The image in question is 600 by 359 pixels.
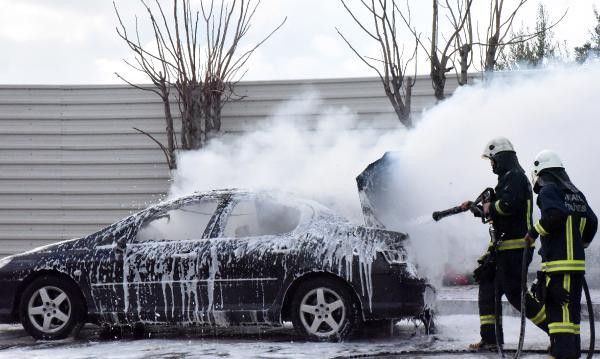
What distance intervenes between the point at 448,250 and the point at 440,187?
84 centimetres

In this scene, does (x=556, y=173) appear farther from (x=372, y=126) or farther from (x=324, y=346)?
(x=372, y=126)

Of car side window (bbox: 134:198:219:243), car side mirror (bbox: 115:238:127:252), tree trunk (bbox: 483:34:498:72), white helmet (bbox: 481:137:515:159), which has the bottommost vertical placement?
car side mirror (bbox: 115:238:127:252)

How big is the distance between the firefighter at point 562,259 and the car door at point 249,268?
237 cm

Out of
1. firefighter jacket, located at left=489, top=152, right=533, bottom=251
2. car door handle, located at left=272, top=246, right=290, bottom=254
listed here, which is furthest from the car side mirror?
firefighter jacket, located at left=489, top=152, right=533, bottom=251

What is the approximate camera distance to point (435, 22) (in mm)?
13945

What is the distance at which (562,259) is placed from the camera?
6613 millimetres

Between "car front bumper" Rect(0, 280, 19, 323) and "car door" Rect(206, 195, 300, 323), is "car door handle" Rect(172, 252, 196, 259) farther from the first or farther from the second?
"car front bumper" Rect(0, 280, 19, 323)

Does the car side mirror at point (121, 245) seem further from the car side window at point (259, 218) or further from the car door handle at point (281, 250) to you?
the car door handle at point (281, 250)

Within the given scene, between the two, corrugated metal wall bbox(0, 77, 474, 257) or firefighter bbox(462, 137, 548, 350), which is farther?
corrugated metal wall bbox(0, 77, 474, 257)

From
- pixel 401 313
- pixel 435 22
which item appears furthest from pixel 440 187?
pixel 435 22

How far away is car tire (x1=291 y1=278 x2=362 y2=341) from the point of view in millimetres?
7887

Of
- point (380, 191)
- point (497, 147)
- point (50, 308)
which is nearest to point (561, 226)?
point (497, 147)

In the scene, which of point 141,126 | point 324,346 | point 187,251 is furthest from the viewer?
point 141,126

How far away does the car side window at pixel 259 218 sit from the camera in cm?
844
